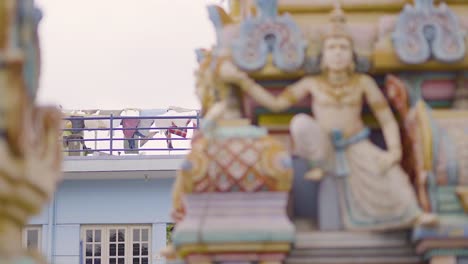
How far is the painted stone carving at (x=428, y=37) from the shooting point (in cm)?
634

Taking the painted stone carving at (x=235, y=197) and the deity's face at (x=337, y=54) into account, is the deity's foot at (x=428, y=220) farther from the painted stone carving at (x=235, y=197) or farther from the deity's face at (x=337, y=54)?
the deity's face at (x=337, y=54)

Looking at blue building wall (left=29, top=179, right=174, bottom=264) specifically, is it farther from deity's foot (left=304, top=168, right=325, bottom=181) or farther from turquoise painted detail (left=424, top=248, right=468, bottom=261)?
turquoise painted detail (left=424, top=248, right=468, bottom=261)

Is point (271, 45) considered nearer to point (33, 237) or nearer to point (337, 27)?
point (337, 27)

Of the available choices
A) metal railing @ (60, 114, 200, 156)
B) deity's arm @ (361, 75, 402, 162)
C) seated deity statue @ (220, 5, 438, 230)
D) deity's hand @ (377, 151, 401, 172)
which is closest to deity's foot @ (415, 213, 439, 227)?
seated deity statue @ (220, 5, 438, 230)

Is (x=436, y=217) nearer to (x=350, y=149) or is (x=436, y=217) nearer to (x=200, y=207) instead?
(x=350, y=149)

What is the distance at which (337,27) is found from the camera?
6.42m

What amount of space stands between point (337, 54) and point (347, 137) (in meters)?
0.47

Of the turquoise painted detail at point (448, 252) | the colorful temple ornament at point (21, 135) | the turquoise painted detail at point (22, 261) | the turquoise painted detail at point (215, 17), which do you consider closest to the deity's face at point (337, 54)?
the turquoise painted detail at point (215, 17)

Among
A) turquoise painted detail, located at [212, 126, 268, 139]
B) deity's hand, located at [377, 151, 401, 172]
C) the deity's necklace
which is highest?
the deity's necklace

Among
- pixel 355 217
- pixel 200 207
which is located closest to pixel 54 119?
pixel 200 207

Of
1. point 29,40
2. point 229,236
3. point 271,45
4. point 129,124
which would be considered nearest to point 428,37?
point 271,45

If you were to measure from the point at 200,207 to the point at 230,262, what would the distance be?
0.35m

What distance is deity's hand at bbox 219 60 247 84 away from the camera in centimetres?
639

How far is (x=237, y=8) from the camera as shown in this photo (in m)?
7.50
